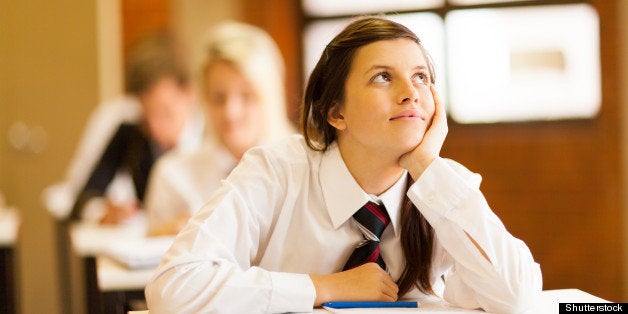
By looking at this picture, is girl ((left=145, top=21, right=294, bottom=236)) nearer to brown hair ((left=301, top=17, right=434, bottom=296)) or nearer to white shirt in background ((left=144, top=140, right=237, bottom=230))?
white shirt in background ((left=144, top=140, right=237, bottom=230))

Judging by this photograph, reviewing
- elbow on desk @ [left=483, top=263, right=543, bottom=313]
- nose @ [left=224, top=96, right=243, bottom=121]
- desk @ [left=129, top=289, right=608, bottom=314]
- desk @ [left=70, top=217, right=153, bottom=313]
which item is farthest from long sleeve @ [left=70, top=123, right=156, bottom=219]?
elbow on desk @ [left=483, top=263, right=543, bottom=313]

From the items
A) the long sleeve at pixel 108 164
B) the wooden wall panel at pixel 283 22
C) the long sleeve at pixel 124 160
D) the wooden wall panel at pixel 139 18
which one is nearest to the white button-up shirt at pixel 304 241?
the long sleeve at pixel 124 160

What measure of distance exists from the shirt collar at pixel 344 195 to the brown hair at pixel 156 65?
9.49 ft

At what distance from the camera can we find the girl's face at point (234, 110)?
3.75m

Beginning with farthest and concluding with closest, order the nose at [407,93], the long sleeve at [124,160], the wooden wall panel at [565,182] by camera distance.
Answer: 1. the wooden wall panel at [565,182]
2. the long sleeve at [124,160]
3. the nose at [407,93]

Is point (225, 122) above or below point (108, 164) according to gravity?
above

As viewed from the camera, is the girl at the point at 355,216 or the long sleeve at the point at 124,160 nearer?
the girl at the point at 355,216

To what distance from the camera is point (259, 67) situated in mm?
3855

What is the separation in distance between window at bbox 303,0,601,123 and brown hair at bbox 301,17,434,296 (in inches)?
142

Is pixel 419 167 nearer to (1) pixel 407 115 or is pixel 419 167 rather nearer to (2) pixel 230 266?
(1) pixel 407 115

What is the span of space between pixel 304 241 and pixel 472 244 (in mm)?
372

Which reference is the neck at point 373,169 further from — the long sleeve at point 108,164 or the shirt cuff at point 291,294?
the long sleeve at point 108,164

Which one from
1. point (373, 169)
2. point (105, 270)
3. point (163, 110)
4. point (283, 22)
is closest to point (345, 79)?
point (373, 169)

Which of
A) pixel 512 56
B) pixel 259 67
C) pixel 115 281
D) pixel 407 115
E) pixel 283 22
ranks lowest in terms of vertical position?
pixel 115 281
